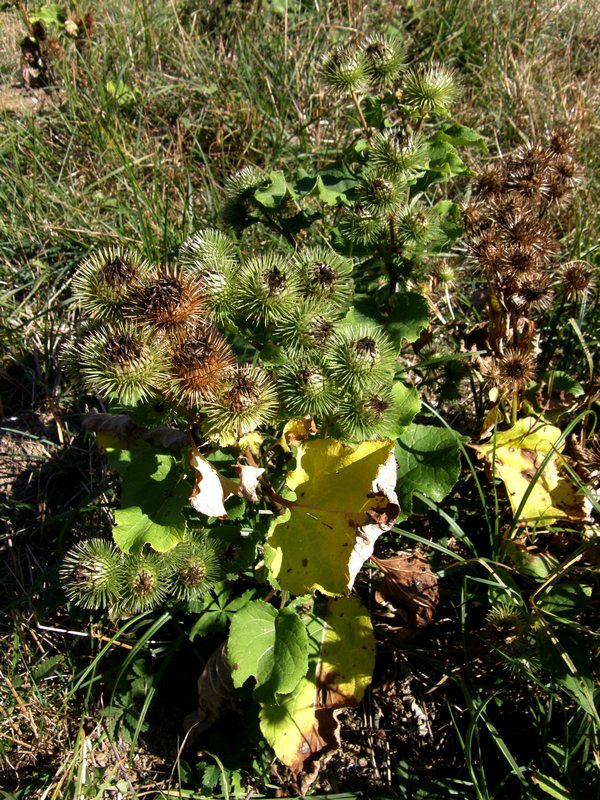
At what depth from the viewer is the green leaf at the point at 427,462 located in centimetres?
224

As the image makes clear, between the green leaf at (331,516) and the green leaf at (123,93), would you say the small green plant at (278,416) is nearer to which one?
the green leaf at (331,516)

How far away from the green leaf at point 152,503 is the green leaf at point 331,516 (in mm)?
269

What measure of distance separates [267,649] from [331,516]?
46 cm

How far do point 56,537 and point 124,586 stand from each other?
863mm

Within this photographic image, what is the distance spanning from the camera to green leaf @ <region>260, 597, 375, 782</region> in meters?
2.10

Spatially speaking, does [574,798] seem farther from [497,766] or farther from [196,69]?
[196,69]

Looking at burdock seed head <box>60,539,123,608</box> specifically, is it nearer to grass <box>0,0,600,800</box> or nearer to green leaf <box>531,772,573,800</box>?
grass <box>0,0,600,800</box>

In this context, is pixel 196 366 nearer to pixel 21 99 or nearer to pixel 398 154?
pixel 398 154

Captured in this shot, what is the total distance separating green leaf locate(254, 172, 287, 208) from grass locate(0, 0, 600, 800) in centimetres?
94

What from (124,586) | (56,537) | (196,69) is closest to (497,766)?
(124,586)

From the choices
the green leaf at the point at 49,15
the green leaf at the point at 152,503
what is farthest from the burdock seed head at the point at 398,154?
the green leaf at the point at 49,15

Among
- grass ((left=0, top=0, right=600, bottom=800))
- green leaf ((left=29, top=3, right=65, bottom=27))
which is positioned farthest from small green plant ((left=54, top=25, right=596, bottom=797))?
green leaf ((left=29, top=3, right=65, bottom=27))

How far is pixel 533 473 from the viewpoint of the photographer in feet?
8.16

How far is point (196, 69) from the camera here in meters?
4.29
